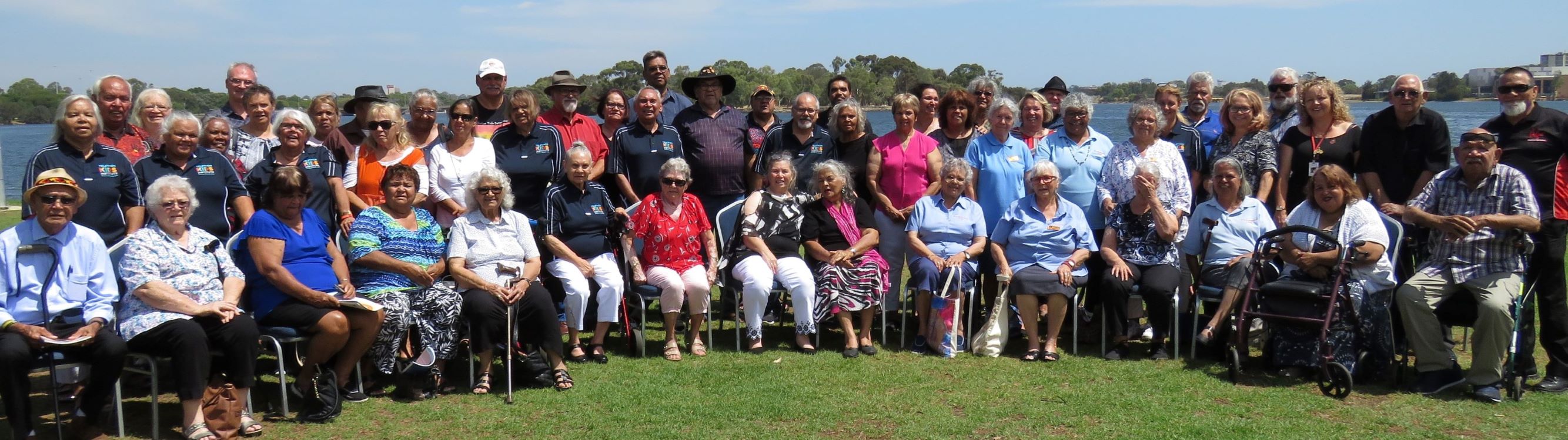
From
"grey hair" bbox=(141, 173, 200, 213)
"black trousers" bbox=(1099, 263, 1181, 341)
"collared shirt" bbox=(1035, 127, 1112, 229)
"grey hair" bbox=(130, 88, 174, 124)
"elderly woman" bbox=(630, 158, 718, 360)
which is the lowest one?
"black trousers" bbox=(1099, 263, 1181, 341)

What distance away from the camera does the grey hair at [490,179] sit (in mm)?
5516

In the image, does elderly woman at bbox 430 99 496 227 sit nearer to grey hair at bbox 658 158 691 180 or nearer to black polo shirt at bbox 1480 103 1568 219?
grey hair at bbox 658 158 691 180

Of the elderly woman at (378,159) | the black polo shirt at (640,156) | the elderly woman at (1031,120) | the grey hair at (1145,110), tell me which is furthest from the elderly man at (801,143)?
the elderly woman at (378,159)

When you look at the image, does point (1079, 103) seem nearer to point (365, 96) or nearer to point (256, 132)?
point (365, 96)

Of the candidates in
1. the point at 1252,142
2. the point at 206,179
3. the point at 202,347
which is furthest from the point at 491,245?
the point at 1252,142

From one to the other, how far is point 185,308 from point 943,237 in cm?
389

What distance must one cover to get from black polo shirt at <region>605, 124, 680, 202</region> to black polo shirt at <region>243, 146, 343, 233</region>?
1.63 metres

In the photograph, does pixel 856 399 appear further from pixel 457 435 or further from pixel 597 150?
pixel 597 150

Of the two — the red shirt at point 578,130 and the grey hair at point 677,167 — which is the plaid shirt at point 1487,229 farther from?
the red shirt at point 578,130

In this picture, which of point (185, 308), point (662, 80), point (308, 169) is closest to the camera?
point (185, 308)

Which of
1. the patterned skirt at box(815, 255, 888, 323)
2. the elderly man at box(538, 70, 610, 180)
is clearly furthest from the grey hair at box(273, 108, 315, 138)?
the patterned skirt at box(815, 255, 888, 323)

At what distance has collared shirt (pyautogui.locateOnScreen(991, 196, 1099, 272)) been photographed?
244 inches

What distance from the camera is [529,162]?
6305 mm

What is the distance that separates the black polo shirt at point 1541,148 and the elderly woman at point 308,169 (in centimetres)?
592
